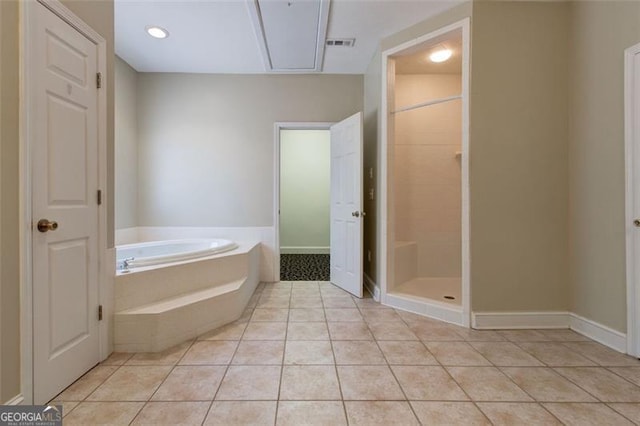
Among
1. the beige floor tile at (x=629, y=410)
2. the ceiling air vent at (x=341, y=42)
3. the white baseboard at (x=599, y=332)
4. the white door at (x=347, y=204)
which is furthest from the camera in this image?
the white door at (x=347, y=204)

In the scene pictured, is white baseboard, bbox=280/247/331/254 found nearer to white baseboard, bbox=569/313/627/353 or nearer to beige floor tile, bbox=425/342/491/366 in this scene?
beige floor tile, bbox=425/342/491/366

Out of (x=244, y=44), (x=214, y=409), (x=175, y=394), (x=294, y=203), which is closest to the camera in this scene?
(x=214, y=409)

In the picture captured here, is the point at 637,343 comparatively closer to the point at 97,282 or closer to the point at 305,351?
the point at 305,351

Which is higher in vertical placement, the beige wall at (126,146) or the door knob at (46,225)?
the beige wall at (126,146)

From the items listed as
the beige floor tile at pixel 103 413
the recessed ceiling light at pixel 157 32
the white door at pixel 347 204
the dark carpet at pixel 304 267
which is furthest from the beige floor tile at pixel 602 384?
the recessed ceiling light at pixel 157 32

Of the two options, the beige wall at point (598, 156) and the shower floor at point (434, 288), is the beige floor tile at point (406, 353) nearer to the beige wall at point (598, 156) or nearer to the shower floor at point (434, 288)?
the shower floor at point (434, 288)

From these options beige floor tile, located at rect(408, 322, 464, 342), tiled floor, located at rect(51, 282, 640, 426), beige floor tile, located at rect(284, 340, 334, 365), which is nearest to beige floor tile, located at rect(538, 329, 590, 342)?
tiled floor, located at rect(51, 282, 640, 426)

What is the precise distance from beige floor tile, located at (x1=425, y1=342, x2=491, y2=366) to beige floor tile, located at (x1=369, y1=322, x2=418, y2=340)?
7.3 inches

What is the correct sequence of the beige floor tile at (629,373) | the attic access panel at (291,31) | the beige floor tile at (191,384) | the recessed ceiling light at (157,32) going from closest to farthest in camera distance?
1. the beige floor tile at (191,384)
2. the beige floor tile at (629,373)
3. the attic access panel at (291,31)
4. the recessed ceiling light at (157,32)

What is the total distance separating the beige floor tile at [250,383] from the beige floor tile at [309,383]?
2.2 inches

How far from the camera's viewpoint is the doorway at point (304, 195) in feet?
19.5

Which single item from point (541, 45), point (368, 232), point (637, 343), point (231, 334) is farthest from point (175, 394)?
point (541, 45)

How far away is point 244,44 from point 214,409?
3.23 metres

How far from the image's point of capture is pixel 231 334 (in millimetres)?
2250
